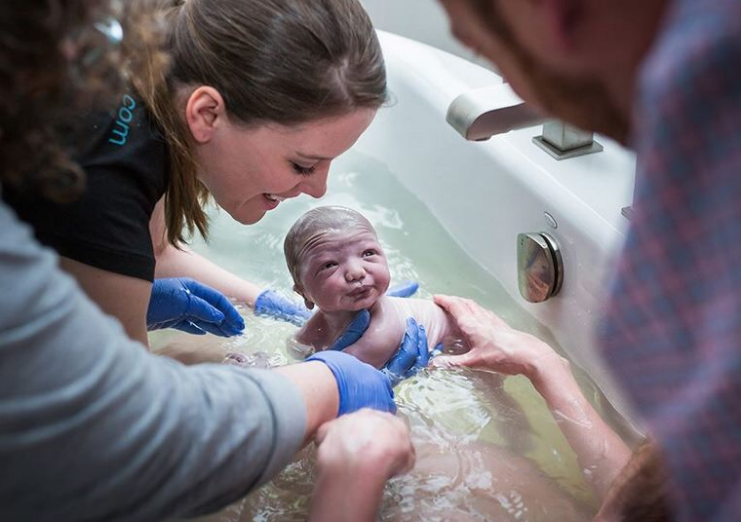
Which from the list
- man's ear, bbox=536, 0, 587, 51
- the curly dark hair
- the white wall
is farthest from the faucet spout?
the white wall

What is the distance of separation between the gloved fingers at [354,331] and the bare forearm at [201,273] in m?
0.27

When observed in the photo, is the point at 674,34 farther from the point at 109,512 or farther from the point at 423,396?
the point at 423,396

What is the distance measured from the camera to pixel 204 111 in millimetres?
1356

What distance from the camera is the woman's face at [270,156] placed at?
4.55ft

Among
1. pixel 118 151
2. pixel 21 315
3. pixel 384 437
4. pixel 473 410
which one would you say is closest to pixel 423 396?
pixel 473 410

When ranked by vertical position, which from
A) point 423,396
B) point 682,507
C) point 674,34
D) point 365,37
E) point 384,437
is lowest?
point 423,396

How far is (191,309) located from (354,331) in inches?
11.5

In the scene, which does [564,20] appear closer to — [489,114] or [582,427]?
[489,114]

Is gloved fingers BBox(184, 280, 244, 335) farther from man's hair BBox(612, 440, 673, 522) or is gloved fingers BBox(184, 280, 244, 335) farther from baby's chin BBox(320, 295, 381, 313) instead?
man's hair BBox(612, 440, 673, 522)

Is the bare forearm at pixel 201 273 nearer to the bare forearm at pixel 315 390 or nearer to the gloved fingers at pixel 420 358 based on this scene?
the gloved fingers at pixel 420 358

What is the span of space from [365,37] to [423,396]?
0.63m

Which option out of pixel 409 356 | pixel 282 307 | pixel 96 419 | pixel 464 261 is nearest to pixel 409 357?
pixel 409 356

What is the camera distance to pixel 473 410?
157 cm

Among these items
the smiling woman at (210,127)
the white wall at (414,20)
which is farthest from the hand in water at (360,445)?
the white wall at (414,20)
